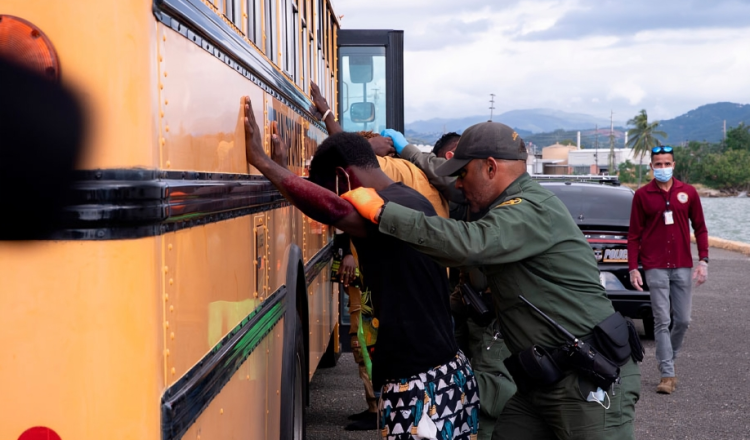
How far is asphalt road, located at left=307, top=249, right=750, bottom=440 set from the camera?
570 cm

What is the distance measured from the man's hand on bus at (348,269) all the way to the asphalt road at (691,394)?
1.05 metres

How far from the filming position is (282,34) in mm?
3662

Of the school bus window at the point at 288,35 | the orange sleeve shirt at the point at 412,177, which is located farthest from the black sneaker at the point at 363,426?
the school bus window at the point at 288,35

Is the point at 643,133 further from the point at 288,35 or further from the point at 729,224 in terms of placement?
the point at 288,35

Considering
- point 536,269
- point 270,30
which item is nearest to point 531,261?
point 536,269

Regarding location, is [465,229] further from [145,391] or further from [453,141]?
[453,141]

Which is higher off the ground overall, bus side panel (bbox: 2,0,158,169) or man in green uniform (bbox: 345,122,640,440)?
bus side panel (bbox: 2,0,158,169)

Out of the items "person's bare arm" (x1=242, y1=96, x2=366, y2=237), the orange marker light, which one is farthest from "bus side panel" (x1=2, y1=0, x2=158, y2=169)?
"person's bare arm" (x1=242, y1=96, x2=366, y2=237)

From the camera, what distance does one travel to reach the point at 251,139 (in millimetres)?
2703

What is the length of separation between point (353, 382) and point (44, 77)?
587 centimetres

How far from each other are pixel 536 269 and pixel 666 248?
13.4 ft

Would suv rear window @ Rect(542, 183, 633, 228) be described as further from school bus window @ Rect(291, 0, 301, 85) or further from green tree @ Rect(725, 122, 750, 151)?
green tree @ Rect(725, 122, 750, 151)

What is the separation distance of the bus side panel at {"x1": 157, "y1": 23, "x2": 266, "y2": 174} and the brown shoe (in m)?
5.05

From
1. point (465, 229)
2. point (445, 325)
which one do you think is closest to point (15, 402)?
point (465, 229)
